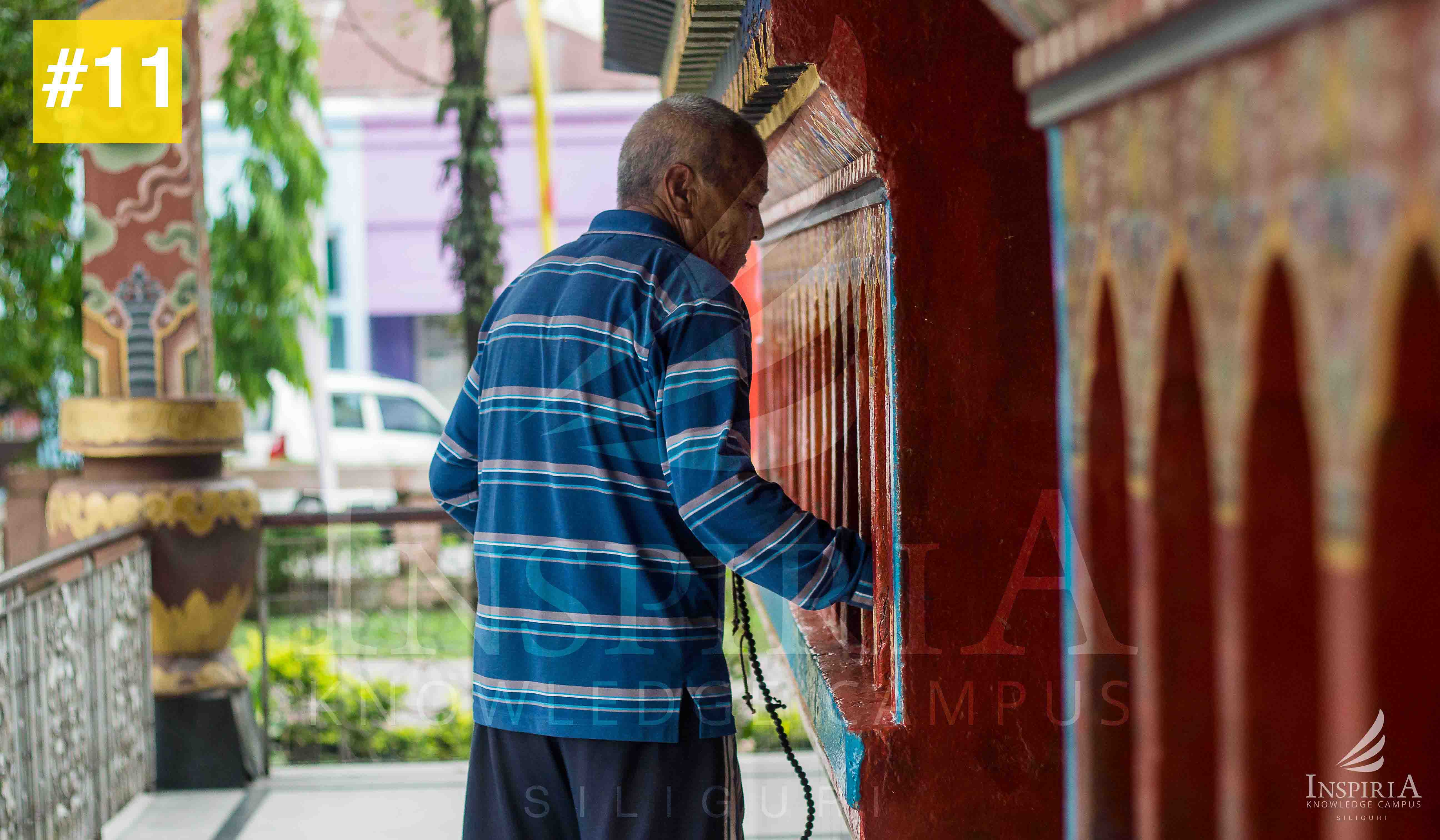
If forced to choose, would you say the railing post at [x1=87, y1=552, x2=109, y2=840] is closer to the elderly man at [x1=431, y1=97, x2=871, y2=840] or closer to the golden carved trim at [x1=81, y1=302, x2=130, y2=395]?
the golden carved trim at [x1=81, y1=302, x2=130, y2=395]

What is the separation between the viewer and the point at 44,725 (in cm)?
304

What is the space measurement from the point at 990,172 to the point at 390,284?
11785 mm

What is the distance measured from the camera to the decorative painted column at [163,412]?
3.71 metres

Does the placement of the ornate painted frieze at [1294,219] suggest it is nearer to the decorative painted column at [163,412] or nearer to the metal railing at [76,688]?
the metal railing at [76,688]

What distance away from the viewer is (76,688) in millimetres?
3227

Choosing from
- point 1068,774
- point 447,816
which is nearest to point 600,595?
point 1068,774

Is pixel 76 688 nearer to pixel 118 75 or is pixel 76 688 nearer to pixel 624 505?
pixel 118 75

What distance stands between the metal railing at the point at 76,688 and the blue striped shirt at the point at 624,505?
1.64 m

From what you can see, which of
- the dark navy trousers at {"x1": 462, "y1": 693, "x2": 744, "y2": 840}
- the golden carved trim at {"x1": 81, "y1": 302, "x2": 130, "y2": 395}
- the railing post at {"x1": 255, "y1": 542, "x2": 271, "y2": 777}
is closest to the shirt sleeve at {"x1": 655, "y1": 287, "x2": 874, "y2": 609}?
the dark navy trousers at {"x1": 462, "y1": 693, "x2": 744, "y2": 840}

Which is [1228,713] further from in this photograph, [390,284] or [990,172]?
[390,284]

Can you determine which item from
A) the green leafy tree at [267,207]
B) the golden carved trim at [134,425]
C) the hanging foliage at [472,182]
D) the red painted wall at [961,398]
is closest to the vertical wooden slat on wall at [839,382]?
the red painted wall at [961,398]

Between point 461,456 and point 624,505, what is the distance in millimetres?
358

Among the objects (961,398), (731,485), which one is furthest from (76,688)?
(961,398)

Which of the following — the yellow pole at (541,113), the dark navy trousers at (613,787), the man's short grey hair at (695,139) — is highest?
the yellow pole at (541,113)
